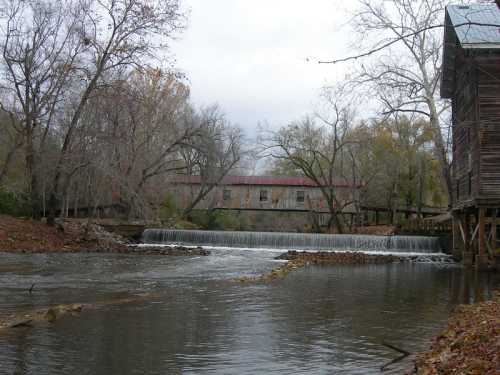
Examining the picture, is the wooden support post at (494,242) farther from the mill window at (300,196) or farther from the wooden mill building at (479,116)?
the mill window at (300,196)

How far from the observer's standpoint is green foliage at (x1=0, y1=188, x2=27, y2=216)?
34250mm

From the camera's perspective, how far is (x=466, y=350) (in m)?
7.28

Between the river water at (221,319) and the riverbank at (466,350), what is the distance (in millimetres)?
449

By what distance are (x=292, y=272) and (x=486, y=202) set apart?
26.3 feet

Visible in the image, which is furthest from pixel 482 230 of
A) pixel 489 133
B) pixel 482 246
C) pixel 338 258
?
pixel 338 258

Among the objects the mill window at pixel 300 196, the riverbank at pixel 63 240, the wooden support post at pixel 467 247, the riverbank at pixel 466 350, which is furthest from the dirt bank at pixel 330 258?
the mill window at pixel 300 196

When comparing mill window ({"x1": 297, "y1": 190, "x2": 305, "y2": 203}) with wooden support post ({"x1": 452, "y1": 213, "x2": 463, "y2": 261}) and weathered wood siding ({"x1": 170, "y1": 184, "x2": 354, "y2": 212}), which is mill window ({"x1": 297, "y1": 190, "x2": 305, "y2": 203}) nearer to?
weathered wood siding ({"x1": 170, "y1": 184, "x2": 354, "y2": 212})

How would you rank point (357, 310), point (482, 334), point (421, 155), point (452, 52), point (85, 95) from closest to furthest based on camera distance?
point (482, 334)
point (357, 310)
point (452, 52)
point (85, 95)
point (421, 155)

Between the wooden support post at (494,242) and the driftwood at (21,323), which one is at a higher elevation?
the wooden support post at (494,242)

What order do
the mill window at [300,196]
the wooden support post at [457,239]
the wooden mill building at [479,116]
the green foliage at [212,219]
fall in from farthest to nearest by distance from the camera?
1. the mill window at [300,196]
2. the green foliage at [212,219]
3. the wooden support post at [457,239]
4. the wooden mill building at [479,116]

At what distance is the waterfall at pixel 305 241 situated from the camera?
103 feet

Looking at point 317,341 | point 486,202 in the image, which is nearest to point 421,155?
point 486,202

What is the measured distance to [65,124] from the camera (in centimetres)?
3328

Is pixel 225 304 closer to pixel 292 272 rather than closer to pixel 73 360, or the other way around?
pixel 73 360
